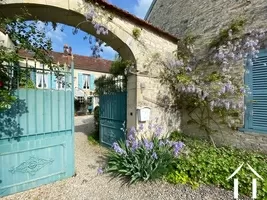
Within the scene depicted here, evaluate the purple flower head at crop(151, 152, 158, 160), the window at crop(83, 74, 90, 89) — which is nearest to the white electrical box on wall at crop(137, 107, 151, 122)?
the purple flower head at crop(151, 152, 158, 160)

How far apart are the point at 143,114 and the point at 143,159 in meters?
1.27

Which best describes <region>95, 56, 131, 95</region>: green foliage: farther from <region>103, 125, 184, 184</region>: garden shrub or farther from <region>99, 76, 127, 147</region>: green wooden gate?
<region>103, 125, 184, 184</region>: garden shrub

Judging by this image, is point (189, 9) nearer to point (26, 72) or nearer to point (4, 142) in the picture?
point (26, 72)

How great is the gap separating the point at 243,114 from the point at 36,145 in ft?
15.5

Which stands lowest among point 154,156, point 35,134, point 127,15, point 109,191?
point 109,191

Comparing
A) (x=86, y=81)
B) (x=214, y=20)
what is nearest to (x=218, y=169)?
(x=214, y=20)

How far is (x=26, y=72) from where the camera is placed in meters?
3.17

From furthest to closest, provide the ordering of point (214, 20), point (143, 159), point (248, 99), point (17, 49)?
point (214, 20) → point (248, 99) → point (143, 159) → point (17, 49)

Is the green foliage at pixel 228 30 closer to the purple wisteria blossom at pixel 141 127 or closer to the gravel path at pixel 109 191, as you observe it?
the purple wisteria blossom at pixel 141 127

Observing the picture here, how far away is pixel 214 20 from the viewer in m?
5.21

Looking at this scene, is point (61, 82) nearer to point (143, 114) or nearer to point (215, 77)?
point (143, 114)

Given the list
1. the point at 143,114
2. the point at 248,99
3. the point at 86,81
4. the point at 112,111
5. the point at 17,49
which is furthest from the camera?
the point at 86,81

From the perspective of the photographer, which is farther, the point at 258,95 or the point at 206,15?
the point at 206,15

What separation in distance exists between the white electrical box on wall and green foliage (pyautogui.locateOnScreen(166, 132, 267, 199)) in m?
1.32
